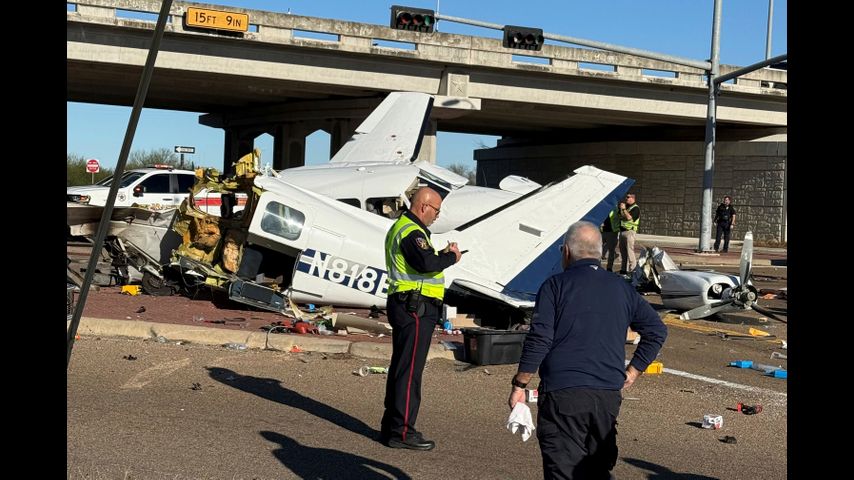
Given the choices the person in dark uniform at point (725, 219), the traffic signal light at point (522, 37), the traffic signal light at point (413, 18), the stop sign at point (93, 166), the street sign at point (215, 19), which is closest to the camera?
the traffic signal light at point (413, 18)

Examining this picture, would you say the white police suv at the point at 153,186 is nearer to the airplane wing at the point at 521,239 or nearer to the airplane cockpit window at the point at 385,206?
the airplane cockpit window at the point at 385,206

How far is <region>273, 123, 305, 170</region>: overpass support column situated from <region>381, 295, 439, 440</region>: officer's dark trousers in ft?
125

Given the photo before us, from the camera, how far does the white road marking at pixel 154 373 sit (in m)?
8.91

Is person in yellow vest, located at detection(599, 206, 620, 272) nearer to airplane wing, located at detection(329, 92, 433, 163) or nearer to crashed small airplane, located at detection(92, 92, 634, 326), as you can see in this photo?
airplane wing, located at detection(329, 92, 433, 163)

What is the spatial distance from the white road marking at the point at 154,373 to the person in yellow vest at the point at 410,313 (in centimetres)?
282

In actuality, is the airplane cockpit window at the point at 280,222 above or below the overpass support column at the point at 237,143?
below

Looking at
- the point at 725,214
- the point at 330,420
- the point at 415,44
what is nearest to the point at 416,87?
the point at 415,44

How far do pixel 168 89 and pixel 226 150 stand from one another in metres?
11.5

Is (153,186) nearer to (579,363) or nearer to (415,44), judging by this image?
(415,44)

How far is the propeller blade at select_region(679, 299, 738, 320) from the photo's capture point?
14.7 m

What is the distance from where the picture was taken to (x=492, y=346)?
Result: 1037cm

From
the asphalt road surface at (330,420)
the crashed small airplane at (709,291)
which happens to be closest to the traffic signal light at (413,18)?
the crashed small airplane at (709,291)
